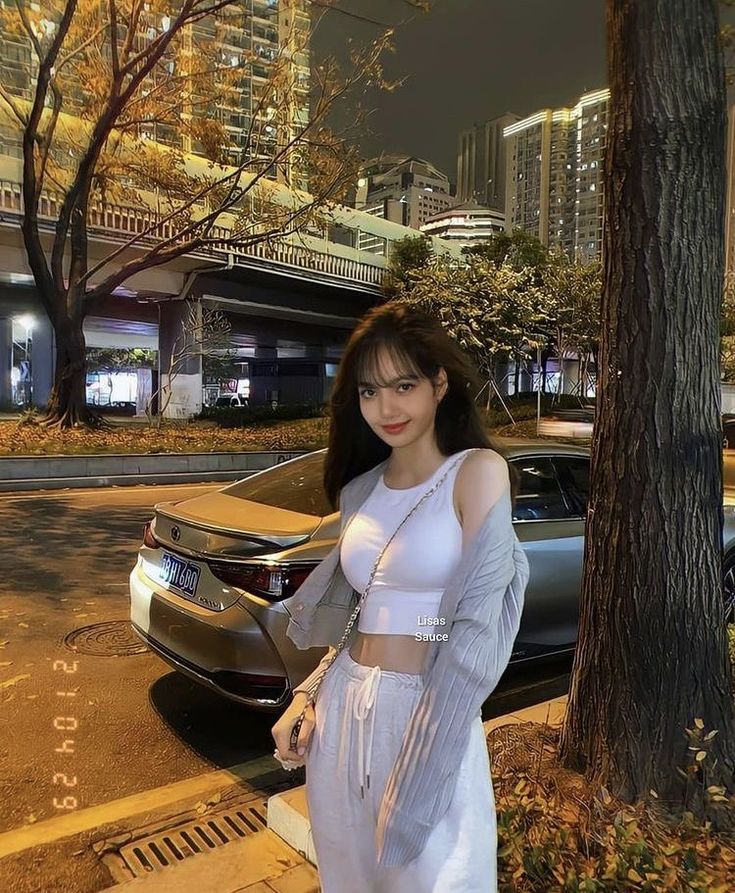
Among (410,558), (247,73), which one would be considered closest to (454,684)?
(410,558)

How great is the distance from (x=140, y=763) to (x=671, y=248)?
3.22 meters

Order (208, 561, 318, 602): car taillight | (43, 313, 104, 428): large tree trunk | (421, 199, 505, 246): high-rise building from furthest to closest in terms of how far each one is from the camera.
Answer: (421, 199, 505, 246): high-rise building, (43, 313, 104, 428): large tree trunk, (208, 561, 318, 602): car taillight

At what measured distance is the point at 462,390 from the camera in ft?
5.96

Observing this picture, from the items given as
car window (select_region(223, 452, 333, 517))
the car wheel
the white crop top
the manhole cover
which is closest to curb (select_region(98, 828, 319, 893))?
the white crop top

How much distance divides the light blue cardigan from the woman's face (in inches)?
11.1

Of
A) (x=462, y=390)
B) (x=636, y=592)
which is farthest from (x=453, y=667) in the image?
(x=636, y=592)

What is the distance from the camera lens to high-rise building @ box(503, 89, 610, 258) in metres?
27.4

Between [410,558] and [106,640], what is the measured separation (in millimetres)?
4206

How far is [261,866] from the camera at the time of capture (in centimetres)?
265

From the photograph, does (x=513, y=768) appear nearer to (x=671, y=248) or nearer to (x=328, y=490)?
(x=328, y=490)

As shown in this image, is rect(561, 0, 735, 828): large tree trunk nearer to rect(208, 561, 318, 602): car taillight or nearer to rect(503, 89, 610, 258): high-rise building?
rect(208, 561, 318, 602): car taillight

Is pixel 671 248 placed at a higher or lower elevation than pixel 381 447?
higher

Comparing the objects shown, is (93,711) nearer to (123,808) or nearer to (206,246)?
(123,808)

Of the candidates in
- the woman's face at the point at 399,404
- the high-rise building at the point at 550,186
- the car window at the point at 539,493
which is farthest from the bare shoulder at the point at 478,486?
the high-rise building at the point at 550,186
